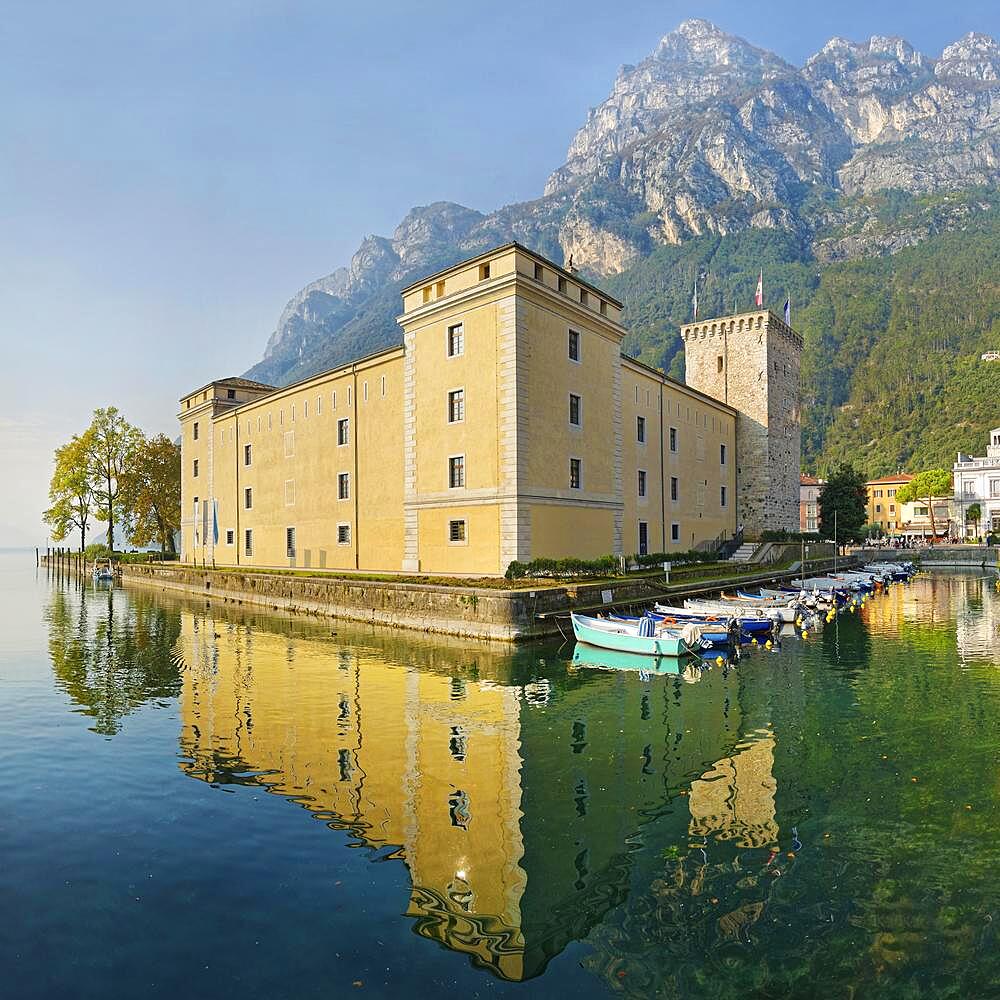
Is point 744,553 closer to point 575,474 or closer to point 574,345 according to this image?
point 575,474

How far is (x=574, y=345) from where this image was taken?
127 ft

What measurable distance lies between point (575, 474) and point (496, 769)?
26527 millimetres

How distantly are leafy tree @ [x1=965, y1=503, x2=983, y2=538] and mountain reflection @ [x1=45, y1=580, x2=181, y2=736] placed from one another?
4598 inches

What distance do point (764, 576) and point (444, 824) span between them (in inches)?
1731

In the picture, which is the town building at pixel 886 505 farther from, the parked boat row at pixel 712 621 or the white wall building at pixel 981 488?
the parked boat row at pixel 712 621

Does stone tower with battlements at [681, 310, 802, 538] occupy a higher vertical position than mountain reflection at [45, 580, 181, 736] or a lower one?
higher

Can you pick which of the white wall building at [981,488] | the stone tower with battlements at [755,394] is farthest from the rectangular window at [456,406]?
the white wall building at [981,488]

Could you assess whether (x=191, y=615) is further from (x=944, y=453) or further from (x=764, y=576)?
(x=944, y=453)

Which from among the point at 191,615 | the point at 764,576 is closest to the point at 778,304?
the point at 764,576

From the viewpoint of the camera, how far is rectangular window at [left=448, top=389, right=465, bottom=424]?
36812 millimetres

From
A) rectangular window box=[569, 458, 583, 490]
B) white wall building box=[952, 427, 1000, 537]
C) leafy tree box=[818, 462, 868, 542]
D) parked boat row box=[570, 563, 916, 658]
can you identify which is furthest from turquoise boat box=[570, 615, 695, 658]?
white wall building box=[952, 427, 1000, 537]

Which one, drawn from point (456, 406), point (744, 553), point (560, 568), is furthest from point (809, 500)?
point (456, 406)

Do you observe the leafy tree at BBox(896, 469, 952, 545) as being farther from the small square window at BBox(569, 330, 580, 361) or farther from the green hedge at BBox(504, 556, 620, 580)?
the small square window at BBox(569, 330, 580, 361)

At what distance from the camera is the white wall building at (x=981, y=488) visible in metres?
108
